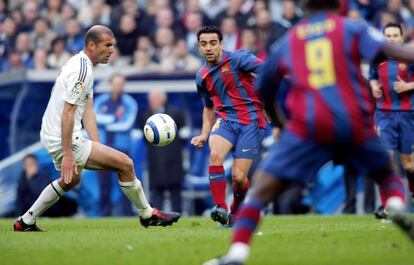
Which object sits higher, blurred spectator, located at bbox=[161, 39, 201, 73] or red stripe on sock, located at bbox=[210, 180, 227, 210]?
blurred spectator, located at bbox=[161, 39, 201, 73]

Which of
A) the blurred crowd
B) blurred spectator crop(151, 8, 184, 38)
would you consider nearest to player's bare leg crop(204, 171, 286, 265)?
the blurred crowd

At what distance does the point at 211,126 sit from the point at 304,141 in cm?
506

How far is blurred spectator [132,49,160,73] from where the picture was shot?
18.7 meters

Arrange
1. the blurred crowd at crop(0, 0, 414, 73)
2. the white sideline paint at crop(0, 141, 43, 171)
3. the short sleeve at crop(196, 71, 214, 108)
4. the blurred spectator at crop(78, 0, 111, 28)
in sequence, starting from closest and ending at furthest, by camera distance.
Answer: the short sleeve at crop(196, 71, 214, 108) → the white sideline paint at crop(0, 141, 43, 171) → the blurred crowd at crop(0, 0, 414, 73) → the blurred spectator at crop(78, 0, 111, 28)

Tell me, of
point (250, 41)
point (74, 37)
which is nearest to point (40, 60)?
point (74, 37)

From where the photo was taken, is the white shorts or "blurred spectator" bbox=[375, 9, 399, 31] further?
"blurred spectator" bbox=[375, 9, 399, 31]

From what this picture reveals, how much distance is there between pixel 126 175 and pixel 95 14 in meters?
10.2

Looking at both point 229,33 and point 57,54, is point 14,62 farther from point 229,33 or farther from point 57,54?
point 229,33

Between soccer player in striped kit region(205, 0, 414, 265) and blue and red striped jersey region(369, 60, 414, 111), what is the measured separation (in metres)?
6.32

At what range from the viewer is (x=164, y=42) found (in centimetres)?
1947

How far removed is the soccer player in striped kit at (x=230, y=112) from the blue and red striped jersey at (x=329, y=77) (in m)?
4.20

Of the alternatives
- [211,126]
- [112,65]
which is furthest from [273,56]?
[112,65]

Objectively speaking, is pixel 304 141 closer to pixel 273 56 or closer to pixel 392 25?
pixel 273 56

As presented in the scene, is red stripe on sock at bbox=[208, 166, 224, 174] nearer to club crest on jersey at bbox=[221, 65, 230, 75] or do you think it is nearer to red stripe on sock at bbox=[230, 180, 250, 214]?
red stripe on sock at bbox=[230, 180, 250, 214]
